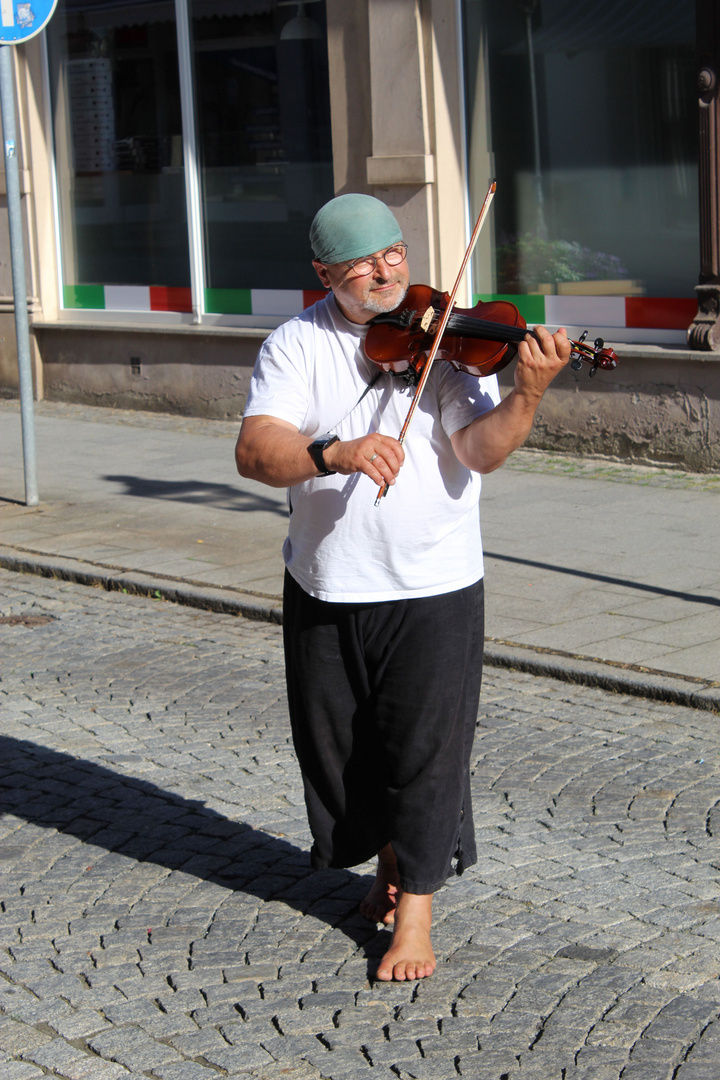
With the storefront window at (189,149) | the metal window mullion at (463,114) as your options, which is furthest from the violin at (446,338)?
the storefront window at (189,149)

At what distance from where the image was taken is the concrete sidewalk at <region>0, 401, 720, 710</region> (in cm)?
641

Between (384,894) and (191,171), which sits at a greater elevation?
(191,171)

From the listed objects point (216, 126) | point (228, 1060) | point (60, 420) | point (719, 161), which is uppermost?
point (216, 126)

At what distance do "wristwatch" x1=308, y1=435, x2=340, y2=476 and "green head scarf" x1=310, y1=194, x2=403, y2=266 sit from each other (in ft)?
1.56

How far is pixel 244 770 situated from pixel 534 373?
7.85ft

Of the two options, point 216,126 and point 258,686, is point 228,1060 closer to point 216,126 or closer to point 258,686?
point 258,686

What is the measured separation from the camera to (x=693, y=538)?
830 cm

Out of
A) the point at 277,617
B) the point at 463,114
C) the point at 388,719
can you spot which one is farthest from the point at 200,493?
the point at 388,719

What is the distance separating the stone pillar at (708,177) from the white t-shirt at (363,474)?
700 centimetres

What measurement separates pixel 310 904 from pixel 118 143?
1186cm

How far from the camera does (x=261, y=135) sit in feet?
43.6

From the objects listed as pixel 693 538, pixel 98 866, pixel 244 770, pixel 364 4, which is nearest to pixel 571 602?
pixel 693 538

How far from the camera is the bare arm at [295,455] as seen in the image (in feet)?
10.4

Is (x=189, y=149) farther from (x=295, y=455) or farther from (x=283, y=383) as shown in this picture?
(x=295, y=455)
